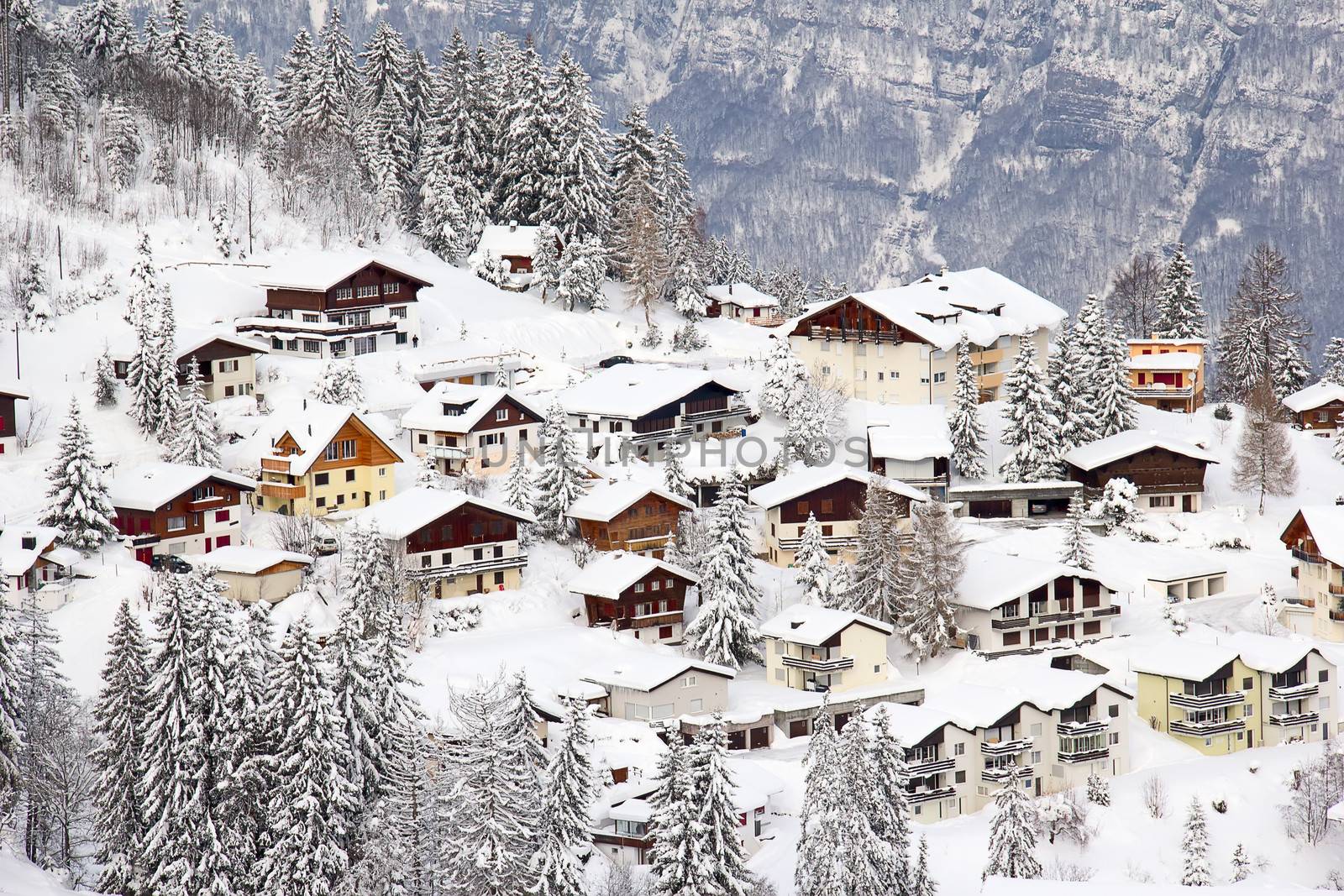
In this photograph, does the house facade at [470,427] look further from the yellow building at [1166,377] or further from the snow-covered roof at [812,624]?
the yellow building at [1166,377]

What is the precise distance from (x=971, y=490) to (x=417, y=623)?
28.0 metres

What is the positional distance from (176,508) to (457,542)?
10467 millimetres

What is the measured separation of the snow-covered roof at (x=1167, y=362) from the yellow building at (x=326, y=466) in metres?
40.9

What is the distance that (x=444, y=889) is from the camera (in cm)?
4612

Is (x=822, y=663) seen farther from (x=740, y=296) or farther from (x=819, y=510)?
(x=740, y=296)

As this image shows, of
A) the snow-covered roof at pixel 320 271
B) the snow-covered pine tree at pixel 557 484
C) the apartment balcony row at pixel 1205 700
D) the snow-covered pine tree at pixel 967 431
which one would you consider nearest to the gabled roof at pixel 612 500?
the snow-covered pine tree at pixel 557 484

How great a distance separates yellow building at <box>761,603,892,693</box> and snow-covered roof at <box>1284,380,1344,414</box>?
35369mm

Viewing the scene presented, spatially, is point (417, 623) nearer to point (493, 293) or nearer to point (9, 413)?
point (9, 413)

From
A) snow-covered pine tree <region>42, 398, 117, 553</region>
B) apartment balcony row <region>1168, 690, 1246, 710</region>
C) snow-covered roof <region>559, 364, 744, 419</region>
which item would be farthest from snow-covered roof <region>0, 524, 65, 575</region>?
apartment balcony row <region>1168, 690, 1246, 710</region>

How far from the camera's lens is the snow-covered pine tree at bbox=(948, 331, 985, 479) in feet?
292

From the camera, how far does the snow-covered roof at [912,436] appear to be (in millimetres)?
86250

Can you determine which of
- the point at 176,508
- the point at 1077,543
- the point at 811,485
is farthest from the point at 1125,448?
the point at 176,508

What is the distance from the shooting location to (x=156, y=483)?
73.7 meters

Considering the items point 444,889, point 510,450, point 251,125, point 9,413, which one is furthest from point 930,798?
point 251,125
